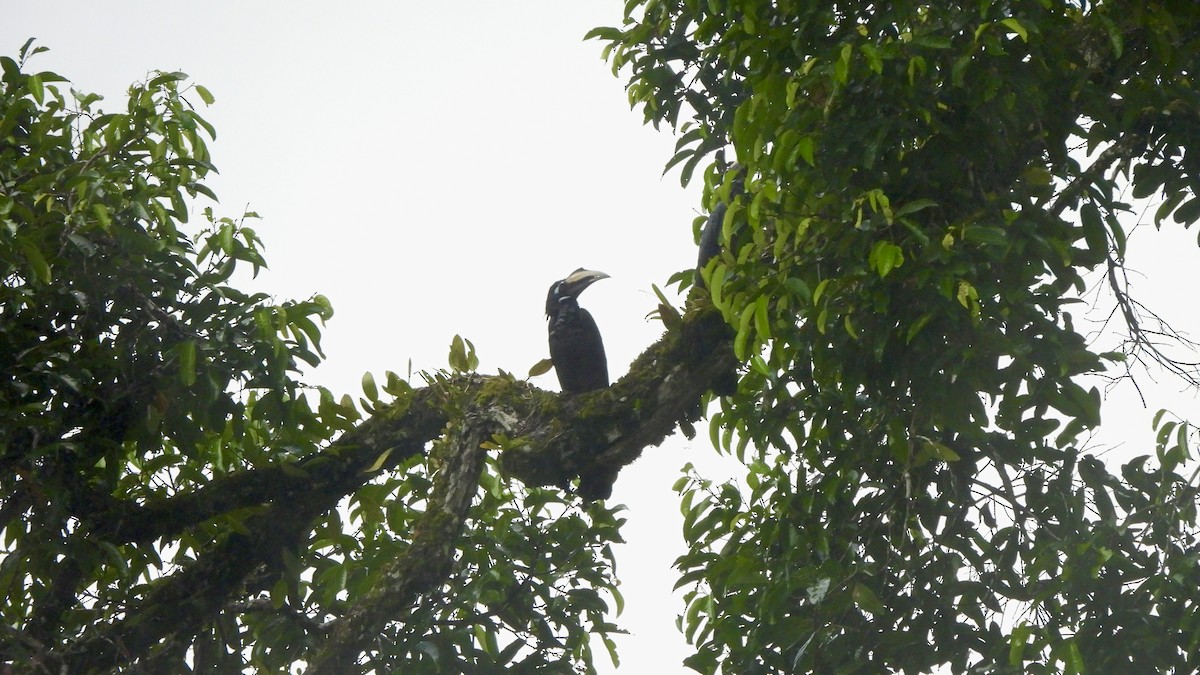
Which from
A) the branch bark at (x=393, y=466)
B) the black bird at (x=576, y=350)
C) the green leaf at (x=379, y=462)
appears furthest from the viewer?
the black bird at (x=576, y=350)

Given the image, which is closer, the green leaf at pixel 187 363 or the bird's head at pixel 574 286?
the green leaf at pixel 187 363

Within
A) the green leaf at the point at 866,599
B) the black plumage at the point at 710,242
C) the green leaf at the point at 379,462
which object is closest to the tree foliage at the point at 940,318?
the green leaf at the point at 866,599

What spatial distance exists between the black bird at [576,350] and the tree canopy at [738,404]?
438 millimetres

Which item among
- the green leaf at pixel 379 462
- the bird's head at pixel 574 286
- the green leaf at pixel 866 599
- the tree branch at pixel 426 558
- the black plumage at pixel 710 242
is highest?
the bird's head at pixel 574 286

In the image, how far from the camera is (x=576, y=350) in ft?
12.0

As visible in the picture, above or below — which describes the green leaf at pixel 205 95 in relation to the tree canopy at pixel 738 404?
above

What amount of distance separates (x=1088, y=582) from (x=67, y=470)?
2.36m

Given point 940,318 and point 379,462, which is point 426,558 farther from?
point 940,318

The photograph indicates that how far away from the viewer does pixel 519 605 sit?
10.1 feet

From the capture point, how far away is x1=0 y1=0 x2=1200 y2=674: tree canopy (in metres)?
2.02

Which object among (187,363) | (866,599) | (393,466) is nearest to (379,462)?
(393,466)

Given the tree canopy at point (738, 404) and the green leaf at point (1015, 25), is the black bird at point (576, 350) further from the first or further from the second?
the green leaf at point (1015, 25)

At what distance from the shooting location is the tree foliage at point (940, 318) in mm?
1970

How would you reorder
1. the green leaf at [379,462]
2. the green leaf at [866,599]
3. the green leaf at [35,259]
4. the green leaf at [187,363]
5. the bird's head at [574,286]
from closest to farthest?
the green leaf at [866,599] < the green leaf at [35,259] < the green leaf at [187,363] < the green leaf at [379,462] < the bird's head at [574,286]
